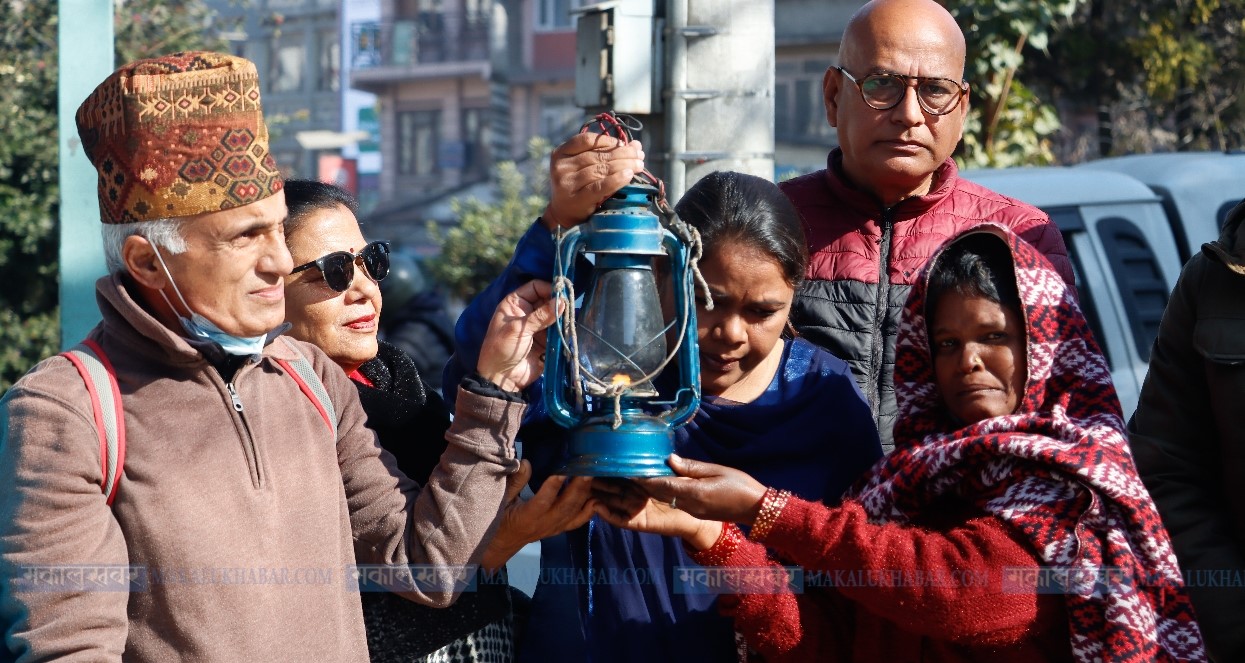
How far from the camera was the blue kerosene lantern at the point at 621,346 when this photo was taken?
6.94 ft

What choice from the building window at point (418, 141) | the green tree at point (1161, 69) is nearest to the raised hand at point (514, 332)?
the green tree at point (1161, 69)

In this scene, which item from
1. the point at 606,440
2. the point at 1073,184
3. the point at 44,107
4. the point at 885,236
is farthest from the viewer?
the point at 44,107

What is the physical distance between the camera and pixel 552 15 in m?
30.9

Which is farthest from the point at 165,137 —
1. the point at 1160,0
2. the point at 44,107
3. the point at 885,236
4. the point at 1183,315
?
the point at 1160,0

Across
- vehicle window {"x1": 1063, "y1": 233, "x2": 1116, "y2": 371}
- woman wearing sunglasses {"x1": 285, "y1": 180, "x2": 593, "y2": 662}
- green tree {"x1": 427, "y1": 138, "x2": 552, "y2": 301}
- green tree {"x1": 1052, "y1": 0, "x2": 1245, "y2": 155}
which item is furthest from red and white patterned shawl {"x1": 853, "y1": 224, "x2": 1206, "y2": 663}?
green tree {"x1": 427, "y1": 138, "x2": 552, "y2": 301}

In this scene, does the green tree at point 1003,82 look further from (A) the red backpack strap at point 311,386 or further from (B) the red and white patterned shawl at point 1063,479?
(A) the red backpack strap at point 311,386

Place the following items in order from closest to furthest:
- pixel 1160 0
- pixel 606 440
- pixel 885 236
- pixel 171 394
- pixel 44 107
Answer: pixel 171 394 < pixel 606 440 < pixel 885 236 < pixel 44 107 < pixel 1160 0

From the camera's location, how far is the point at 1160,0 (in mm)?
11578

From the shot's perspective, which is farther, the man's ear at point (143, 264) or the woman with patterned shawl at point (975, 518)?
the woman with patterned shawl at point (975, 518)

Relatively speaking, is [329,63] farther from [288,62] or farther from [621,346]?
[621,346]

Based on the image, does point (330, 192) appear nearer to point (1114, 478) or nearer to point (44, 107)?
point (1114, 478)

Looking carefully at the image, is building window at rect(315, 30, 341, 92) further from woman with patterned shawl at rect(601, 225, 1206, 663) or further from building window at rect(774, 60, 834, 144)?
woman with patterned shawl at rect(601, 225, 1206, 663)

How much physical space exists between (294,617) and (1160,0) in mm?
11620

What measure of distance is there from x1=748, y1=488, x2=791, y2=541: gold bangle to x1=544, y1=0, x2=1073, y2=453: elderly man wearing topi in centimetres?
66
